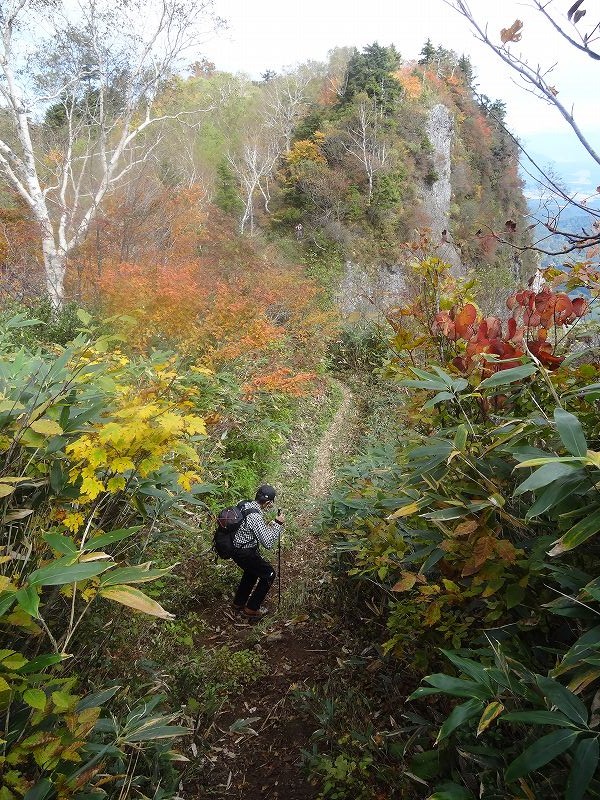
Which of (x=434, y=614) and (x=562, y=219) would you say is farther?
(x=562, y=219)

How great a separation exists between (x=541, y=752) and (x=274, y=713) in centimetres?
274

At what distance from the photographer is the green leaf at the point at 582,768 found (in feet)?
3.24

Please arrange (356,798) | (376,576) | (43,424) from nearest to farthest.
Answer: (43,424), (356,798), (376,576)

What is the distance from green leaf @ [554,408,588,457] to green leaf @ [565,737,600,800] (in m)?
0.64

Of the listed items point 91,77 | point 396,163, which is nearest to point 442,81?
point 396,163

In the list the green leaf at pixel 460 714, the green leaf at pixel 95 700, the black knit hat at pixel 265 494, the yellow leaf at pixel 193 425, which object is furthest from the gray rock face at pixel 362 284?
the green leaf at pixel 460 714

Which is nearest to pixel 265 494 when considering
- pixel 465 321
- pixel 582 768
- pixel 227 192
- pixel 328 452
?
pixel 465 321

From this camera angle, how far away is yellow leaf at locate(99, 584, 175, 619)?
1418mm

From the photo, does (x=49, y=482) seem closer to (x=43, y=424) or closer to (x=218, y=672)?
(x=43, y=424)

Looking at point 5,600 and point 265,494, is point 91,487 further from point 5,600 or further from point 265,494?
point 265,494

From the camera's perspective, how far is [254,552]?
4191 millimetres

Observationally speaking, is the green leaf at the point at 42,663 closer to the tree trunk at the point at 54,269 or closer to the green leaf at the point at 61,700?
the green leaf at the point at 61,700

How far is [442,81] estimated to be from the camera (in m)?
30.5

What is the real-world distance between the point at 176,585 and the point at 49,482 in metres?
2.69
